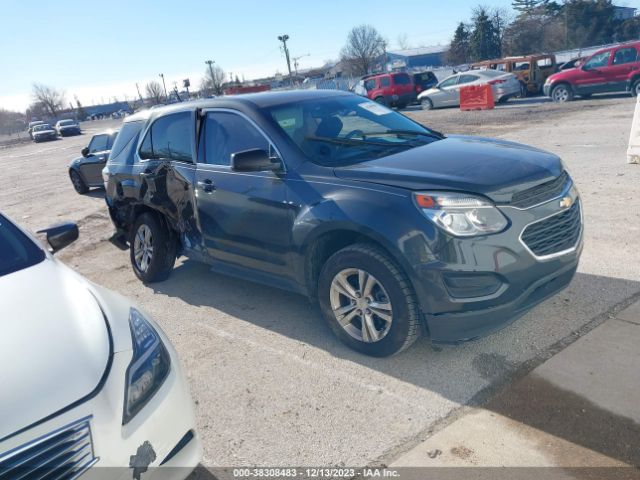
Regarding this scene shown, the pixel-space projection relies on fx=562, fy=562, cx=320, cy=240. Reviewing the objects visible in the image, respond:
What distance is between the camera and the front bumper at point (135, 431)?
6.69ft

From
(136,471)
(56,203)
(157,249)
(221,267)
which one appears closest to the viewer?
(136,471)

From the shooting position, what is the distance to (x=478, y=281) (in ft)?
10.9

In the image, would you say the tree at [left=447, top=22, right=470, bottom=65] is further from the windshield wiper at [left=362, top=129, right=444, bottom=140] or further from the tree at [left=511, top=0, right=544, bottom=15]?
the windshield wiper at [left=362, top=129, right=444, bottom=140]

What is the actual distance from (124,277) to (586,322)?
4.83 m

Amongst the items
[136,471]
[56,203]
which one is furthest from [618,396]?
[56,203]

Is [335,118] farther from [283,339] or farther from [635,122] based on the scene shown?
[635,122]

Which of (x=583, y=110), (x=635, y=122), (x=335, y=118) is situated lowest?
(x=583, y=110)

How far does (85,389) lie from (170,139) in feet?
12.0

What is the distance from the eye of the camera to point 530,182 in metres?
3.57

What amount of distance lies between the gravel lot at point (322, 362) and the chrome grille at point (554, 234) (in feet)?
2.22

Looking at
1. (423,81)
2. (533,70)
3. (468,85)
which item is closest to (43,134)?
(423,81)

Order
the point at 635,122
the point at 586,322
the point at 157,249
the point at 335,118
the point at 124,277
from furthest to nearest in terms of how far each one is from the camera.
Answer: the point at 635,122 → the point at 124,277 → the point at 157,249 → the point at 335,118 → the point at 586,322

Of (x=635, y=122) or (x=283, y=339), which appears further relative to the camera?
(x=635, y=122)

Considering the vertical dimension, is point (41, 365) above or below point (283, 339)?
above
